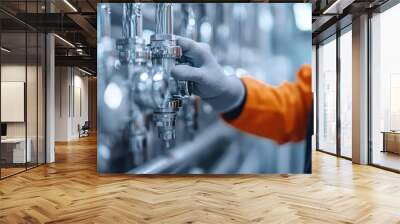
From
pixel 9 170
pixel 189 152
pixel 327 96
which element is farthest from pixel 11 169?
pixel 327 96

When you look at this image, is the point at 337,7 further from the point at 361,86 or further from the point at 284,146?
the point at 284,146

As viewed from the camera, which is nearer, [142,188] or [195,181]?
[142,188]

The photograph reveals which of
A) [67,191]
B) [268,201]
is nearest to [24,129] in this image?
[67,191]

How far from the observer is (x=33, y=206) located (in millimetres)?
4609

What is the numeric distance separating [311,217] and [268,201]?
832mm

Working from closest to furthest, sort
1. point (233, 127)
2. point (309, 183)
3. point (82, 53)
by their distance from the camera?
point (309, 183) → point (233, 127) → point (82, 53)

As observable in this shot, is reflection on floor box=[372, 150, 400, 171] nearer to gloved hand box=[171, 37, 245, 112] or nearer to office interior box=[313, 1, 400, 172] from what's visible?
office interior box=[313, 1, 400, 172]

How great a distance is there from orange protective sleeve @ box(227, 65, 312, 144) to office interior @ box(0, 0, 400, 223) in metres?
0.19

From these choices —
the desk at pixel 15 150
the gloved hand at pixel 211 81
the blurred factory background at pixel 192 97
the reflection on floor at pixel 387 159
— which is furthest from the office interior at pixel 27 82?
the reflection on floor at pixel 387 159

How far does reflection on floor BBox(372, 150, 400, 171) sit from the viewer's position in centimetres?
757

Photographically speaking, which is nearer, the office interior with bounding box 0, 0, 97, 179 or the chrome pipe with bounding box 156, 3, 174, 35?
the chrome pipe with bounding box 156, 3, 174, 35

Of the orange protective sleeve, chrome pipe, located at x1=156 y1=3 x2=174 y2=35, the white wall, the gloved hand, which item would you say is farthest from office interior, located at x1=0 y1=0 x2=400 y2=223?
the white wall

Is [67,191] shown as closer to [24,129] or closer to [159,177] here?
[159,177]

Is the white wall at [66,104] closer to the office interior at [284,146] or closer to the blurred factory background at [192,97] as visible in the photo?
the office interior at [284,146]
